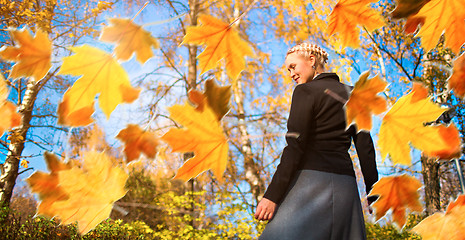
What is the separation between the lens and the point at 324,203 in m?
1.11

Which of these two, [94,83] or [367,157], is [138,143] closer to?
[94,83]

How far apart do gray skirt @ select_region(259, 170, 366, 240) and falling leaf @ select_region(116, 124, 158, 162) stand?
77 centimetres

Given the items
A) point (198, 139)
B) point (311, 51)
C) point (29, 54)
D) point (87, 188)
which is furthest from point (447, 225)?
point (311, 51)

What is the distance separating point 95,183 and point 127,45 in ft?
0.57

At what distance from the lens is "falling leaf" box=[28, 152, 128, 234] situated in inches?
15.6

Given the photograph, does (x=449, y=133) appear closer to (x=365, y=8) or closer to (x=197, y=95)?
(x=365, y=8)

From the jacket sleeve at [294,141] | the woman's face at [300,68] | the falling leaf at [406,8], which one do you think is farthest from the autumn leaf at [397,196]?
the woman's face at [300,68]

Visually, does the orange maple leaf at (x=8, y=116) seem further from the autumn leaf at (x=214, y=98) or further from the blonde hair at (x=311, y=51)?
the blonde hair at (x=311, y=51)

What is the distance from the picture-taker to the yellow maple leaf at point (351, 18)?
1.76ft

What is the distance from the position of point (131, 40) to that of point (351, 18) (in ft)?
1.24

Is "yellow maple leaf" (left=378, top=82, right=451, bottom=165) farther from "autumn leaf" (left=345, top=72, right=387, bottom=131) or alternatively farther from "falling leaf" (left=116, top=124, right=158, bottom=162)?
"falling leaf" (left=116, top=124, right=158, bottom=162)

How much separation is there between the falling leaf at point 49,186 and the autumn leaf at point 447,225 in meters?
0.56

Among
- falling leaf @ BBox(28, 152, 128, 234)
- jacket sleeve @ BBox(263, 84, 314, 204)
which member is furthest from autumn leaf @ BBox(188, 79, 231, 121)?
jacket sleeve @ BBox(263, 84, 314, 204)

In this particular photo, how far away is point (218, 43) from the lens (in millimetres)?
452
